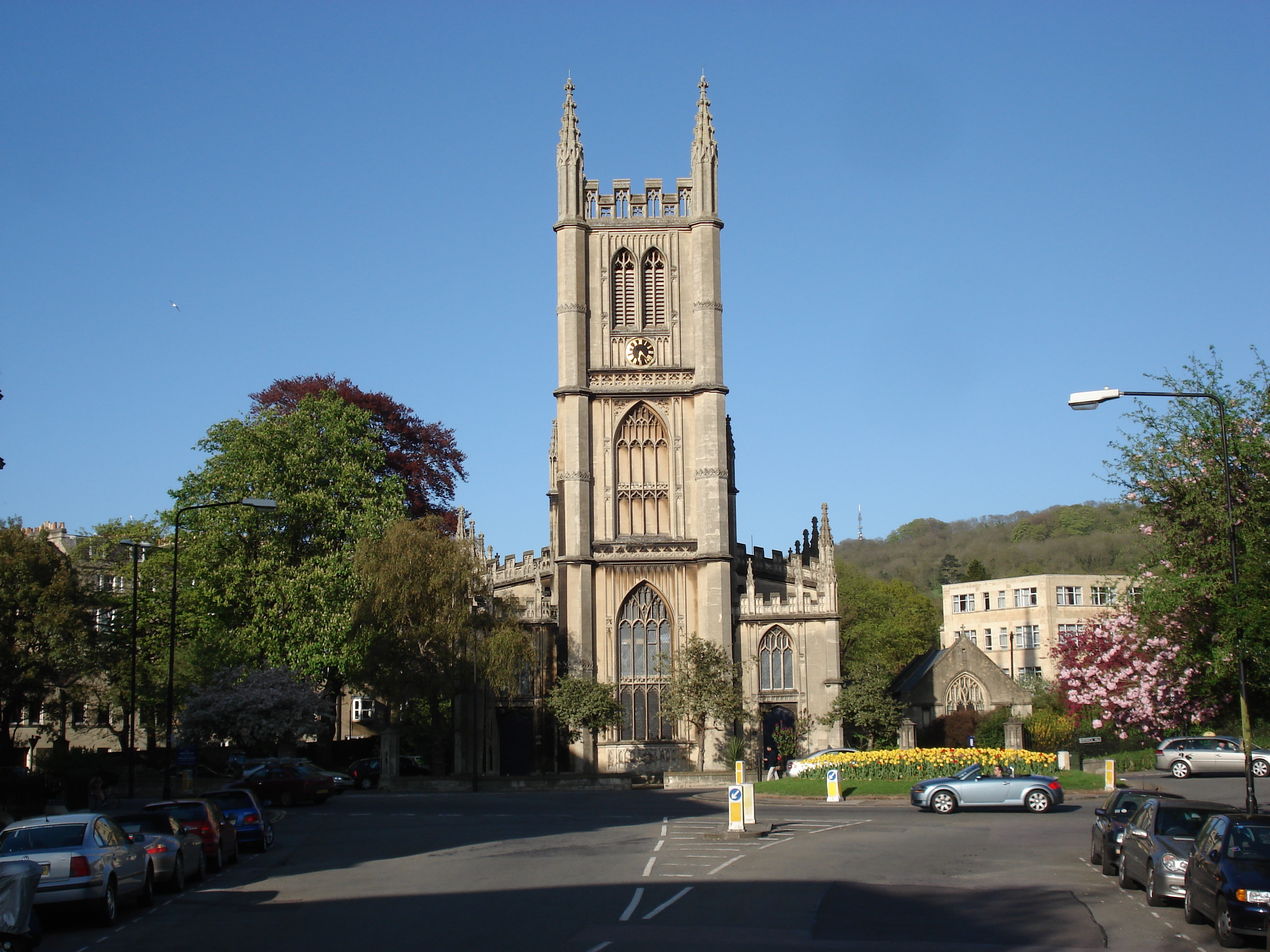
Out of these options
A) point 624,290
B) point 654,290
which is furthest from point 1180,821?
point 624,290

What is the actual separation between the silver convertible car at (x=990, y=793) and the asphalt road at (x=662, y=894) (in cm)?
187

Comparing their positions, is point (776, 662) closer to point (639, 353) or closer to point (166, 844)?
point (639, 353)

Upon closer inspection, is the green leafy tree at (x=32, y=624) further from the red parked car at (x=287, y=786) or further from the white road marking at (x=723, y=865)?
the white road marking at (x=723, y=865)

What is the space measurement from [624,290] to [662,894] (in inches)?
1589

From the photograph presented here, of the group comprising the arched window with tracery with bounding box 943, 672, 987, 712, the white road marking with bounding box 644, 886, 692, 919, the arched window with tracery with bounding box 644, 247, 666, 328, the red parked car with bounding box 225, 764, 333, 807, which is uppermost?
the arched window with tracery with bounding box 644, 247, 666, 328

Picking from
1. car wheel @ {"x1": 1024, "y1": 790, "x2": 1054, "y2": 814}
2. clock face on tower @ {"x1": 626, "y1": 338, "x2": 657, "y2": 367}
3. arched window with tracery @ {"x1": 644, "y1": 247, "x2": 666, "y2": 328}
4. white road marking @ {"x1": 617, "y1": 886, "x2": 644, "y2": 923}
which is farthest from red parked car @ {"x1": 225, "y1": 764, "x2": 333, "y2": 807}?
white road marking @ {"x1": 617, "y1": 886, "x2": 644, "y2": 923}

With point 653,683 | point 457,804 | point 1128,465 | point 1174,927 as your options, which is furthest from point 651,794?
point 1174,927


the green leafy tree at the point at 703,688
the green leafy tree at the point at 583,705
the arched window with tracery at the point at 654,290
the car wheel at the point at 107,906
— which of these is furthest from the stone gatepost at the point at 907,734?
the car wheel at the point at 107,906

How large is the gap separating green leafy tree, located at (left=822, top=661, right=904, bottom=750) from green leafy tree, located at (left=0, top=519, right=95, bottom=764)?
93.7 ft

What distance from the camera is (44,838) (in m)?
17.3

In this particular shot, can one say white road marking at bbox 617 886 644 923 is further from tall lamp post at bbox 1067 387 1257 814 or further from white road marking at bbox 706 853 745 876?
tall lamp post at bbox 1067 387 1257 814

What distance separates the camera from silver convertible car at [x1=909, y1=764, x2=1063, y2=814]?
32156 millimetres

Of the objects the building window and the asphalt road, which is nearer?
the asphalt road

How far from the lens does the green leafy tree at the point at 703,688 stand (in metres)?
49.7
